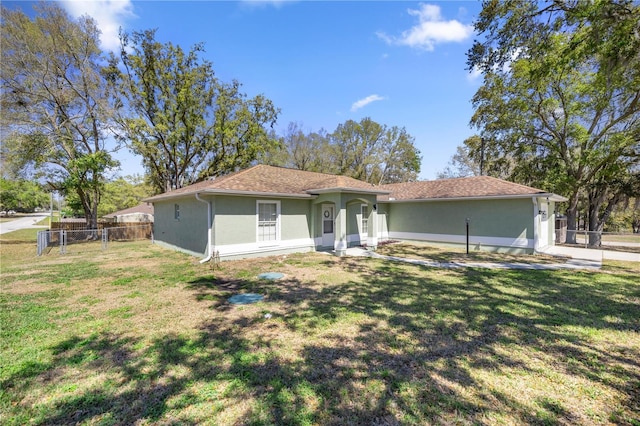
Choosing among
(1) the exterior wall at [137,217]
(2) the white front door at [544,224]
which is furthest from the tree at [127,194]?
(2) the white front door at [544,224]

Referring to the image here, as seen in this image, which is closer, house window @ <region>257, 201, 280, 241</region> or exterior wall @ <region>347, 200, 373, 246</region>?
house window @ <region>257, 201, 280, 241</region>

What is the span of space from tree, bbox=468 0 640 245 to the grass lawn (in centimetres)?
654

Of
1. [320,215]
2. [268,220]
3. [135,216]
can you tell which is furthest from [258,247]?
[135,216]

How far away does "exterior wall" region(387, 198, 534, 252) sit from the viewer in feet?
40.5

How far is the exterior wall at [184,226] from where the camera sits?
10883mm

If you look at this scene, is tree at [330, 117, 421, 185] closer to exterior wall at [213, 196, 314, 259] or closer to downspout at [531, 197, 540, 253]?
exterior wall at [213, 196, 314, 259]

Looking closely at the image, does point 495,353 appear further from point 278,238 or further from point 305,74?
point 305,74

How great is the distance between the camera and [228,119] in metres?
21.6

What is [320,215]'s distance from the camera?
1288 centimetres

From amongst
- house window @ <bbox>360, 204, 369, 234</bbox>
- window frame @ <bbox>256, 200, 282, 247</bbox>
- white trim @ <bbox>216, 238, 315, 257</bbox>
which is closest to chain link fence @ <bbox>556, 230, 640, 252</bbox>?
house window @ <bbox>360, 204, 369, 234</bbox>

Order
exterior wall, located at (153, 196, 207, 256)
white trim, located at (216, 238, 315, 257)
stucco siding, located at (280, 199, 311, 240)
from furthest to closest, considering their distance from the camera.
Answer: stucco siding, located at (280, 199, 311, 240) < exterior wall, located at (153, 196, 207, 256) < white trim, located at (216, 238, 315, 257)

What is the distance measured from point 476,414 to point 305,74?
15.6 m

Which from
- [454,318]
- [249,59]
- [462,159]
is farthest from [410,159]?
[454,318]

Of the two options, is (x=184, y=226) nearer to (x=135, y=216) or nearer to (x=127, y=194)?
(x=135, y=216)
